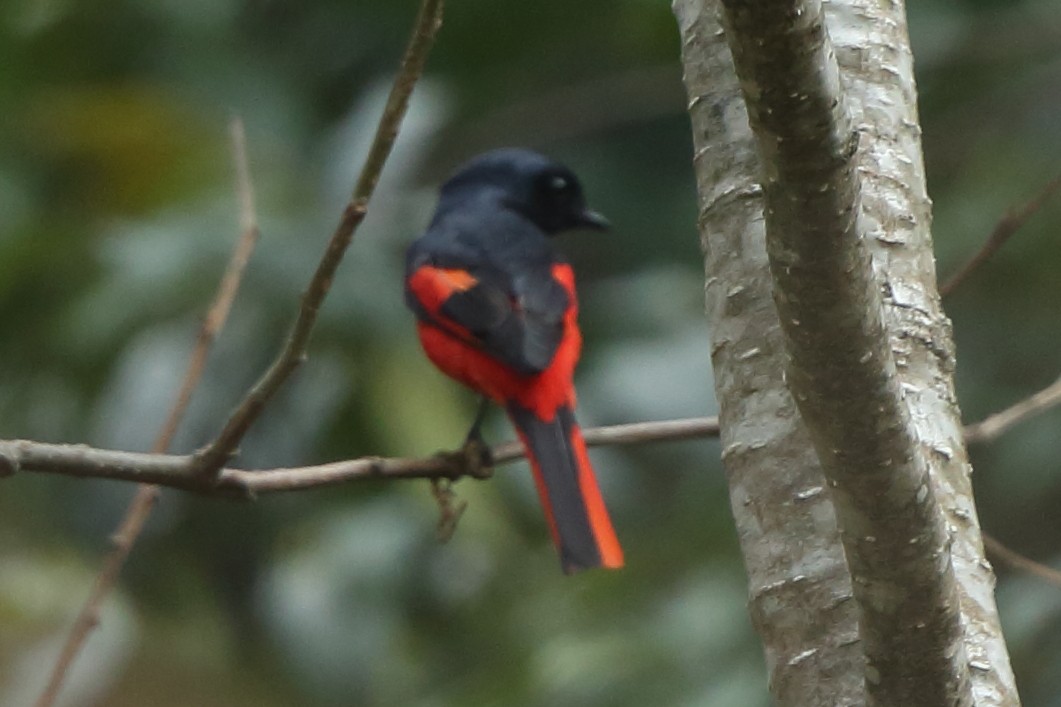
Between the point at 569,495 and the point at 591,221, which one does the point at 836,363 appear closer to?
the point at 569,495

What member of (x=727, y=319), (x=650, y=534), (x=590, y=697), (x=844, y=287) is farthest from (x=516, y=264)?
(x=844, y=287)

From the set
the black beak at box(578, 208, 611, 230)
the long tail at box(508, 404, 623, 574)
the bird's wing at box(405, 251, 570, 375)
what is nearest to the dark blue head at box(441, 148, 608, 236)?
the black beak at box(578, 208, 611, 230)

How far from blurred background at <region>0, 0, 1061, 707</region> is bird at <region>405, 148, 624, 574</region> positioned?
0.25 metres

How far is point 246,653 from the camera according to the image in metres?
5.48

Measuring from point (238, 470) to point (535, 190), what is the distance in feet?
9.98

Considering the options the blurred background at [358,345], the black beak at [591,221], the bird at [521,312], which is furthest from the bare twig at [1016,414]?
the black beak at [591,221]

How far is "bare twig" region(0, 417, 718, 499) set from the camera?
84.7 inches

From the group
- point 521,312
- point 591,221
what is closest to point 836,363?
point 521,312

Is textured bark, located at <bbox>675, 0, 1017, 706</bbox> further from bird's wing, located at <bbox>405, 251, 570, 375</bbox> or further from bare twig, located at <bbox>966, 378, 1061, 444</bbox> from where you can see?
bird's wing, located at <bbox>405, 251, 570, 375</bbox>

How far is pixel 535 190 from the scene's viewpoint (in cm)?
554

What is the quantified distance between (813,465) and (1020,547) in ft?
10.2

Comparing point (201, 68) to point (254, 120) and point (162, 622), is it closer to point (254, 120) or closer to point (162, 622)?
point (254, 120)

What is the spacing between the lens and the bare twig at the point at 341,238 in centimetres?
203

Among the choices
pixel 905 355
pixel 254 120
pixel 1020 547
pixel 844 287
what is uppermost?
pixel 254 120
